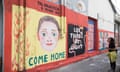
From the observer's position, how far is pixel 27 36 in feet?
29.9

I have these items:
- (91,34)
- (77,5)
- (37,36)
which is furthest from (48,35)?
(91,34)

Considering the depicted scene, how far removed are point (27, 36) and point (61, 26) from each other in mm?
3541

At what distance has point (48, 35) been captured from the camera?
36.2 feet

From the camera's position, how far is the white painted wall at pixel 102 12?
62.4ft

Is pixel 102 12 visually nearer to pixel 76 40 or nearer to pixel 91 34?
pixel 91 34

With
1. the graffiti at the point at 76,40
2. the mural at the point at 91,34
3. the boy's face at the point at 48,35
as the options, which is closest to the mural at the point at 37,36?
Answer: the boy's face at the point at 48,35

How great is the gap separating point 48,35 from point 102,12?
12.8 metres

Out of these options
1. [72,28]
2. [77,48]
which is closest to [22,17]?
[72,28]

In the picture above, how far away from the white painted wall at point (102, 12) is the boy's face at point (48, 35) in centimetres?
709

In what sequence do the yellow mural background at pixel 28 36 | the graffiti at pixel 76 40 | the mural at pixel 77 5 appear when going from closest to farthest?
1. the yellow mural background at pixel 28 36
2. the mural at pixel 77 5
3. the graffiti at pixel 76 40

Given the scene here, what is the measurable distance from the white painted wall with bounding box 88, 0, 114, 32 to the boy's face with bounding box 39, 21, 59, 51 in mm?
7093

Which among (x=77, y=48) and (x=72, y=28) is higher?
(x=72, y=28)

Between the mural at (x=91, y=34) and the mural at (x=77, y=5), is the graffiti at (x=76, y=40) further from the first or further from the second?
the mural at (x=91, y=34)

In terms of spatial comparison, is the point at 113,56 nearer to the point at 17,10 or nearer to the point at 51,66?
the point at 51,66
